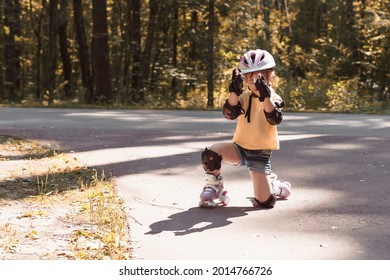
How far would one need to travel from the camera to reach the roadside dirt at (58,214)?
4.49 metres

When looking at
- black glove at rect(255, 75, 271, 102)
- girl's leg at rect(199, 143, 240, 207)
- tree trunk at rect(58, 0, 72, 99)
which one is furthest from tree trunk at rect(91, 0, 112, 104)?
black glove at rect(255, 75, 271, 102)

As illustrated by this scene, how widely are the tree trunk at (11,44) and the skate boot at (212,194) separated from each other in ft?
74.4

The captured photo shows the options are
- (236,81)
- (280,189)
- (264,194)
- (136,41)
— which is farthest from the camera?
(136,41)

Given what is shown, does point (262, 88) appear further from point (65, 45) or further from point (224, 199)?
point (65, 45)

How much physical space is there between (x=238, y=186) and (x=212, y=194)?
120cm

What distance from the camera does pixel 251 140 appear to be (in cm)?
621

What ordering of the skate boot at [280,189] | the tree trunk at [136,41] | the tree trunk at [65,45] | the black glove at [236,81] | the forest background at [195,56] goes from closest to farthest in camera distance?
the black glove at [236,81] → the skate boot at [280,189] → the forest background at [195,56] → the tree trunk at [136,41] → the tree trunk at [65,45]

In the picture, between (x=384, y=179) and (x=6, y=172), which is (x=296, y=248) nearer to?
(x=384, y=179)

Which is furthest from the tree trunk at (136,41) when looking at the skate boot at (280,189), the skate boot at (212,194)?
the skate boot at (212,194)

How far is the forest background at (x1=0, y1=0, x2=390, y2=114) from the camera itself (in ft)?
70.7

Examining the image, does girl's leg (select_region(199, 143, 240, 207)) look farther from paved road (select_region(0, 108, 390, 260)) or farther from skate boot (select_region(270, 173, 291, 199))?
skate boot (select_region(270, 173, 291, 199))

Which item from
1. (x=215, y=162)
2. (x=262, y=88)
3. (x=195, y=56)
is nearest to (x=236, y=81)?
(x=262, y=88)

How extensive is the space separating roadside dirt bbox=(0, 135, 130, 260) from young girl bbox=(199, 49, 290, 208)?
38.7 inches

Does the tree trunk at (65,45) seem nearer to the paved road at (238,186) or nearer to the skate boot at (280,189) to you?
the paved road at (238,186)
